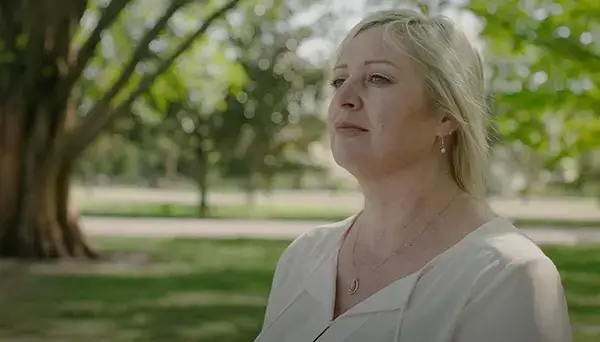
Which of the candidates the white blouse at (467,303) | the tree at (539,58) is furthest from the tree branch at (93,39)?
the white blouse at (467,303)

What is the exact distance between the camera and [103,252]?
946 cm

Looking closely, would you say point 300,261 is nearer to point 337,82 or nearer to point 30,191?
point 337,82

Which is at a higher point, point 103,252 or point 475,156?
point 475,156

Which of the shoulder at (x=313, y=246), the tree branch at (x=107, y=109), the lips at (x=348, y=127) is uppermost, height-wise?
the tree branch at (x=107, y=109)

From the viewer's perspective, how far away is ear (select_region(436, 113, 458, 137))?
1045mm

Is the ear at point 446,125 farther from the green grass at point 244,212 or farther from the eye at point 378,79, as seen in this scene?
the green grass at point 244,212

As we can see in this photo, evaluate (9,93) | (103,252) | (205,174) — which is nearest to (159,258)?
(103,252)

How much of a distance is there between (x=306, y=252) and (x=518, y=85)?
6706 mm

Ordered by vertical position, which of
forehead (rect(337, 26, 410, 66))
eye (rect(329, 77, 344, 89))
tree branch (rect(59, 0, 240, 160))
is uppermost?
tree branch (rect(59, 0, 240, 160))

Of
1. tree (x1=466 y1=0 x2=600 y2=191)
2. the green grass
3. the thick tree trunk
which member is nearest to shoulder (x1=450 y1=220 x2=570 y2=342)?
tree (x1=466 y1=0 x2=600 y2=191)

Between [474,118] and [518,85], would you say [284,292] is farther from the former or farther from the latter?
[518,85]

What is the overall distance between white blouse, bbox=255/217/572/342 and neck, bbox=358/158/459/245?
7cm

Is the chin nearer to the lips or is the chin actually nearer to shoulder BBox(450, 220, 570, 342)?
the lips

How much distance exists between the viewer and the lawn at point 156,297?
4898 millimetres
